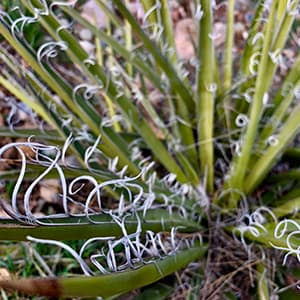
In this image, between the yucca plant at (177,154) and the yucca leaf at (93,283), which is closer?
the yucca leaf at (93,283)

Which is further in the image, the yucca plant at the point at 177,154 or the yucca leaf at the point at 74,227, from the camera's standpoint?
the yucca plant at the point at 177,154

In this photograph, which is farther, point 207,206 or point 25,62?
point 207,206

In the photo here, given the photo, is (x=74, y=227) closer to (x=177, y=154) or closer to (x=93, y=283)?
(x=93, y=283)

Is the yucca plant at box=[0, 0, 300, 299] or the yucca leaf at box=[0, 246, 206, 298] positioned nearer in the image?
the yucca leaf at box=[0, 246, 206, 298]

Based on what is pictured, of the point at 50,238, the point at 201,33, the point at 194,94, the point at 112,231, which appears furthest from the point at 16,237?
the point at 194,94

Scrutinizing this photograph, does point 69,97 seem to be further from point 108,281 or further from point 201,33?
point 108,281

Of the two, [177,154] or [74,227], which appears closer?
[74,227]

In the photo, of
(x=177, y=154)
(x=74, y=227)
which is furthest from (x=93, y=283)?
(x=177, y=154)

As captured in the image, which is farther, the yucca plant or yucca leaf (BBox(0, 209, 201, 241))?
the yucca plant
